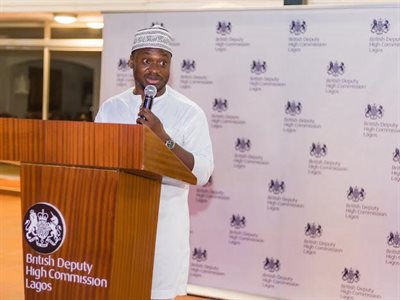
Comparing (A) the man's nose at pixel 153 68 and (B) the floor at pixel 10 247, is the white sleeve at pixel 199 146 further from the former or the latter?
(B) the floor at pixel 10 247

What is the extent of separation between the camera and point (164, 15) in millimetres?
3816

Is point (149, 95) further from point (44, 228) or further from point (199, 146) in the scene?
point (44, 228)

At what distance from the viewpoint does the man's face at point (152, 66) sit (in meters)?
1.79

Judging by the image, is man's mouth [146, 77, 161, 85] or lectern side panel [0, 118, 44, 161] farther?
man's mouth [146, 77, 161, 85]

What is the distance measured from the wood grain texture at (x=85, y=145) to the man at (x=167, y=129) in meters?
0.40

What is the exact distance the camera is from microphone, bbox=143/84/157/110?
5.26ft

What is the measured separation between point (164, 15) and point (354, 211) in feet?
5.92

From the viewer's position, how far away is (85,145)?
131cm

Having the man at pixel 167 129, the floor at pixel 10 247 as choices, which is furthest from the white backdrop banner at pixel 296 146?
the man at pixel 167 129

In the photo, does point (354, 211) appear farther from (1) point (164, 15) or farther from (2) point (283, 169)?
(1) point (164, 15)

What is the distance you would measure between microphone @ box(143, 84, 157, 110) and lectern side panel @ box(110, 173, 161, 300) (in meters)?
0.22

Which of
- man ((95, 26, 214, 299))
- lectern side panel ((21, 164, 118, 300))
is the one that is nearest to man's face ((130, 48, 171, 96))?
man ((95, 26, 214, 299))

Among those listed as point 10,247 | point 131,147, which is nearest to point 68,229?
point 131,147

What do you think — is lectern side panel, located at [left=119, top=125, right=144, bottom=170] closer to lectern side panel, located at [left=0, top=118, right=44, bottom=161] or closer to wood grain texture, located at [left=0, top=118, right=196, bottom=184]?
wood grain texture, located at [left=0, top=118, right=196, bottom=184]
